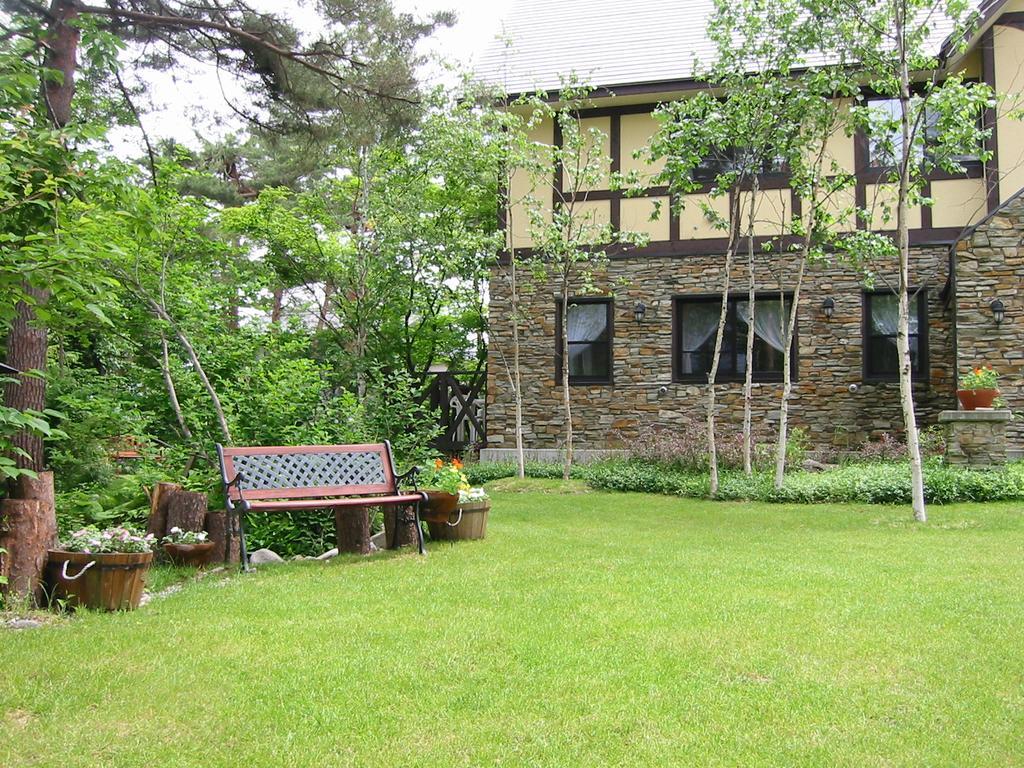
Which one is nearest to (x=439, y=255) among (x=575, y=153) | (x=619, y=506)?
(x=575, y=153)

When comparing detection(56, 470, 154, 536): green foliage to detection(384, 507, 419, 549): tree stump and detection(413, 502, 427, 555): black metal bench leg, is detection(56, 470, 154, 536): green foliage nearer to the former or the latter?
detection(384, 507, 419, 549): tree stump

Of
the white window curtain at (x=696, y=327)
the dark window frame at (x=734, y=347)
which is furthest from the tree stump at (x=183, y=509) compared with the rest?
the white window curtain at (x=696, y=327)

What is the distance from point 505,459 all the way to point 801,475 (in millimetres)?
4878

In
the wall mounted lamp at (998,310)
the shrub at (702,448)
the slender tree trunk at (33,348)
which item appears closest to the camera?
the slender tree trunk at (33,348)

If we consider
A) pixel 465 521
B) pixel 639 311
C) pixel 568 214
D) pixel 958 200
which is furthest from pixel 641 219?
pixel 465 521

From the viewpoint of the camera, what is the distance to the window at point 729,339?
1312 cm

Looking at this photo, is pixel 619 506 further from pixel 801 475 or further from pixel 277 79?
pixel 277 79

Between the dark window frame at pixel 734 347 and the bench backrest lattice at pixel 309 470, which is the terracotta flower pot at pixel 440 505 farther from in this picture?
the dark window frame at pixel 734 347

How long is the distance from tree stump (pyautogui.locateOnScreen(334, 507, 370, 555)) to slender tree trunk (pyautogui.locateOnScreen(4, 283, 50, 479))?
2.18 m

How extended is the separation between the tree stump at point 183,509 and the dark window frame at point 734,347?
9.11 m

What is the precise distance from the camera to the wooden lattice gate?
15.5 m

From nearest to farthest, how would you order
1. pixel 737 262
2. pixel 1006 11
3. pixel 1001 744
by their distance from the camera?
pixel 1001 744 → pixel 1006 11 → pixel 737 262

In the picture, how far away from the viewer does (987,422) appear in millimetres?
9859

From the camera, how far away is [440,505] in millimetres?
6715
